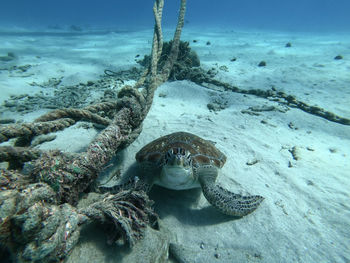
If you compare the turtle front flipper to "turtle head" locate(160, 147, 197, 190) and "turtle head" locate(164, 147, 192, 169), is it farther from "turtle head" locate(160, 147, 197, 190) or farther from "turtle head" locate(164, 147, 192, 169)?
"turtle head" locate(164, 147, 192, 169)

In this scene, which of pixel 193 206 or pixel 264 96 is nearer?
pixel 193 206

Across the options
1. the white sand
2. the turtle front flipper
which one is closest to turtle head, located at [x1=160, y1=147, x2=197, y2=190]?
the turtle front flipper

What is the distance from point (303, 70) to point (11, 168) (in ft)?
37.6

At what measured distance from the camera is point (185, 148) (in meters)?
2.98

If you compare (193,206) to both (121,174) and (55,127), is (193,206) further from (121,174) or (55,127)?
(55,127)

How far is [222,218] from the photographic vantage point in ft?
8.48

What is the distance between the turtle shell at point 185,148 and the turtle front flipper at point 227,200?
0.28m

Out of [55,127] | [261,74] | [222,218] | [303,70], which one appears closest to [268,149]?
[222,218]

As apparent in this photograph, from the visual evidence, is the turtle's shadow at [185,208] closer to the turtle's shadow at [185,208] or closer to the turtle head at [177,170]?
the turtle's shadow at [185,208]

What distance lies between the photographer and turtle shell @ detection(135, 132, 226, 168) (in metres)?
2.91

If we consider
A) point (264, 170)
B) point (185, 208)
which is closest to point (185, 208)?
point (185, 208)

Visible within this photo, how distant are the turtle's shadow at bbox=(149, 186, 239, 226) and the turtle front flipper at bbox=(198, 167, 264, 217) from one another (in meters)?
0.22

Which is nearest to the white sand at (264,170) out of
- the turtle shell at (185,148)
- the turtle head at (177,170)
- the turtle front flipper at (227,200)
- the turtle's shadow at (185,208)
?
the turtle's shadow at (185,208)

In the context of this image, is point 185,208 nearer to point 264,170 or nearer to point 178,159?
point 178,159
